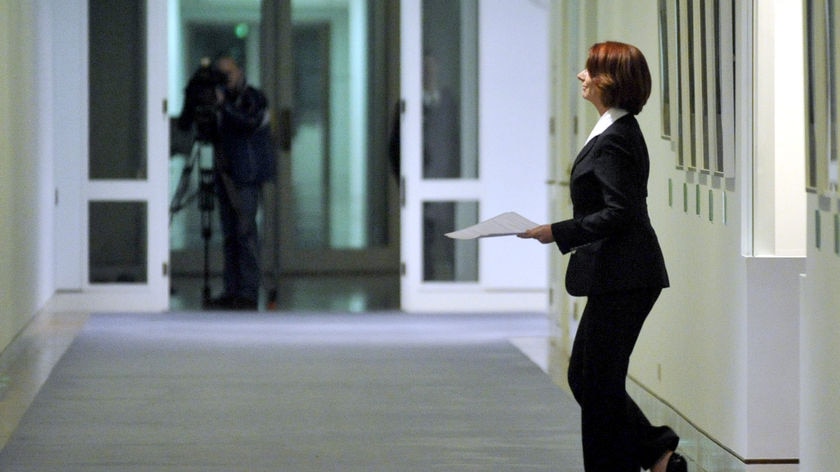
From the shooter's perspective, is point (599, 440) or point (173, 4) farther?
point (173, 4)

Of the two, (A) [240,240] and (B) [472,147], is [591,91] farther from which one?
(A) [240,240]

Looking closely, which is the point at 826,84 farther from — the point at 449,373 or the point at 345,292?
the point at 345,292

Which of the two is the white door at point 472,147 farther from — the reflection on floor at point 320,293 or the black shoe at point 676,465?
the black shoe at point 676,465

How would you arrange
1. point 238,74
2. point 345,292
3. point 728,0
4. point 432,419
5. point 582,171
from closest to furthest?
point 582,171, point 728,0, point 432,419, point 238,74, point 345,292

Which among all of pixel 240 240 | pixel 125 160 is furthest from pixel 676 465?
pixel 240 240

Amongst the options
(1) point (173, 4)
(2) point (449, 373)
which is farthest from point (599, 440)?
(1) point (173, 4)

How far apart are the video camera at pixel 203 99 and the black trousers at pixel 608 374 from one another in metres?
6.95

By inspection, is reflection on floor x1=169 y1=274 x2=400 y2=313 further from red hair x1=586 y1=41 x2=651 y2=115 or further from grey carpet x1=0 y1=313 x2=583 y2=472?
→ red hair x1=586 y1=41 x2=651 y2=115

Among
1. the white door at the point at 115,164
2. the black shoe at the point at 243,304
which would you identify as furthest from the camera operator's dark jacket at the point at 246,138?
the black shoe at the point at 243,304

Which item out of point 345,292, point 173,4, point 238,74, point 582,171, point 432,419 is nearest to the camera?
point 582,171

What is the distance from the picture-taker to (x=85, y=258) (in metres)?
10.4

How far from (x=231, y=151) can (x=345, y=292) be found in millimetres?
1804

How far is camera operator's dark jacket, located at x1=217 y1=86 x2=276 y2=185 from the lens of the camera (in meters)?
11.0

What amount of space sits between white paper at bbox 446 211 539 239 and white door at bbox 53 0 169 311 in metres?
6.34
